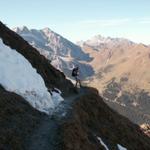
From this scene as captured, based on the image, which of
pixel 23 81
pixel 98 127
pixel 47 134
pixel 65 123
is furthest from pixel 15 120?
pixel 98 127

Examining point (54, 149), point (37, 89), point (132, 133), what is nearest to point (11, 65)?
point (37, 89)

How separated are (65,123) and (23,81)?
1149 centimetres

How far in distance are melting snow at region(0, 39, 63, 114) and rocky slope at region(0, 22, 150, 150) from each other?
2.29m

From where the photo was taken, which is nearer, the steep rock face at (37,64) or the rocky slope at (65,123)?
the rocky slope at (65,123)

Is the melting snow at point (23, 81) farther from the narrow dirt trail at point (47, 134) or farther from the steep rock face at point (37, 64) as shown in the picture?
the steep rock face at point (37, 64)

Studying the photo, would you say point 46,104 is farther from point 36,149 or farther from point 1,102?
point 36,149

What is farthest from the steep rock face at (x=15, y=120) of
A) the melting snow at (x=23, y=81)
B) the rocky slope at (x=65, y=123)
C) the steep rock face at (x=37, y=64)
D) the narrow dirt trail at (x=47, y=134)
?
the steep rock face at (x=37, y=64)

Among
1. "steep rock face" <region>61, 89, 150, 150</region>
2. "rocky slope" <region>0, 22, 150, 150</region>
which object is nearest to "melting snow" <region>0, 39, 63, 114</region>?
"rocky slope" <region>0, 22, 150, 150</region>

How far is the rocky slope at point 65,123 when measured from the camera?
89.6ft

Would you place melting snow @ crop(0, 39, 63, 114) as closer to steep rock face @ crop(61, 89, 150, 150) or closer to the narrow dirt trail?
steep rock face @ crop(61, 89, 150, 150)

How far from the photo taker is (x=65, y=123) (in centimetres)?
3259

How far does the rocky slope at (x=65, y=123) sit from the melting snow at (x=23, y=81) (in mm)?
2292

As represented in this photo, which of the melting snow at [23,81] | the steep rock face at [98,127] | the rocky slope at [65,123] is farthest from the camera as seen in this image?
the melting snow at [23,81]

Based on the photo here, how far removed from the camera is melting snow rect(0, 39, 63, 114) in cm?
3972
